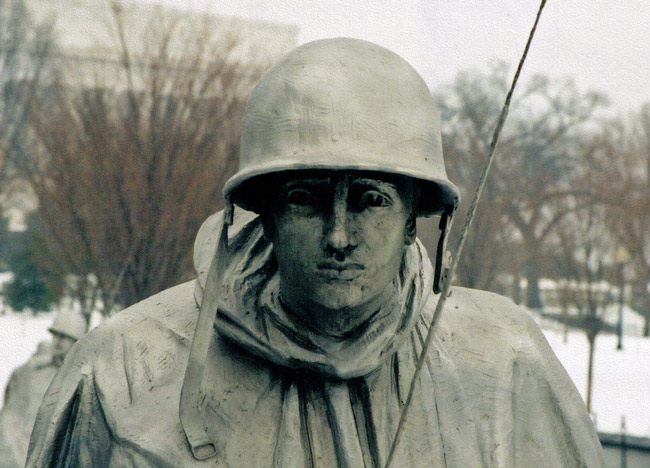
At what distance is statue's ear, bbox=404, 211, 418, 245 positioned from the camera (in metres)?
3.05

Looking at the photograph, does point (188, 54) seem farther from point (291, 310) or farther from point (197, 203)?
point (291, 310)

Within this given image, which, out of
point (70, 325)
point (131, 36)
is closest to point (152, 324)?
point (131, 36)

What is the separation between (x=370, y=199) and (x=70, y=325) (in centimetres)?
905

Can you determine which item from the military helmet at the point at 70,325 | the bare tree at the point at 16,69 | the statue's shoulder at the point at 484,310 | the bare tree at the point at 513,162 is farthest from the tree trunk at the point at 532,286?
the statue's shoulder at the point at 484,310

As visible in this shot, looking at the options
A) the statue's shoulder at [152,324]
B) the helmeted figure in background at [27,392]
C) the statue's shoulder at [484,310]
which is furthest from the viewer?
the helmeted figure in background at [27,392]

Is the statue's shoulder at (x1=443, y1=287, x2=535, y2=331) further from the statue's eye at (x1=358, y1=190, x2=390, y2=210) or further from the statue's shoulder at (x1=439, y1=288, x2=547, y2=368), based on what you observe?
the statue's eye at (x1=358, y1=190, x2=390, y2=210)

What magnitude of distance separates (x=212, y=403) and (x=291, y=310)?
353mm

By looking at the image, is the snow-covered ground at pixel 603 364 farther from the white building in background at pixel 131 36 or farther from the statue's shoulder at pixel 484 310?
the statue's shoulder at pixel 484 310

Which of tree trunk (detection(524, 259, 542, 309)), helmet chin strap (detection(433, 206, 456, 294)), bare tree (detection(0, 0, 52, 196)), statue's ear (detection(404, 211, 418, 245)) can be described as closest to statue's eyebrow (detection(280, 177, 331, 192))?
statue's ear (detection(404, 211, 418, 245))

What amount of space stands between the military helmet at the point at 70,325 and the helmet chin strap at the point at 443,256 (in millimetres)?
8633

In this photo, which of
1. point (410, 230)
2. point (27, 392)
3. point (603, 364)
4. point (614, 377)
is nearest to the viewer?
point (410, 230)

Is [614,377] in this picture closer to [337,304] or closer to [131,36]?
[131,36]

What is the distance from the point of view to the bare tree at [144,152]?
10.1 meters

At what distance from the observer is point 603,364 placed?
16000 millimetres
